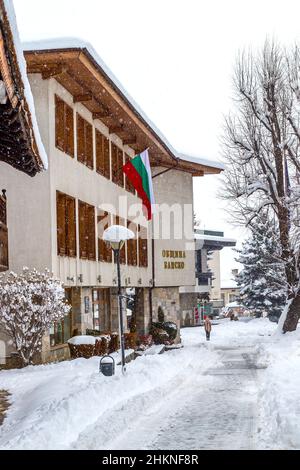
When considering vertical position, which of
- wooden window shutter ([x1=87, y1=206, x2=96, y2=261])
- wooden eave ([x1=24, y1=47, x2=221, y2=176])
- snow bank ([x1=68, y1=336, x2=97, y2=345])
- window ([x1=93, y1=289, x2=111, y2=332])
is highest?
wooden eave ([x1=24, y1=47, x2=221, y2=176])

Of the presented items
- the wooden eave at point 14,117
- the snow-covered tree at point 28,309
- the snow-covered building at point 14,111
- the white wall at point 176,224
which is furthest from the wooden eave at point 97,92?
the wooden eave at point 14,117

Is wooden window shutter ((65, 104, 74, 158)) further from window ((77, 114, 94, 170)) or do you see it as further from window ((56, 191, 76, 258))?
window ((56, 191, 76, 258))

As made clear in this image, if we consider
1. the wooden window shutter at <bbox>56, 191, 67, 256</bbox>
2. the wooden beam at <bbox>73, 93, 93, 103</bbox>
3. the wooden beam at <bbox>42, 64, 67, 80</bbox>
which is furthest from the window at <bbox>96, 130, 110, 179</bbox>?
the wooden beam at <bbox>42, 64, 67, 80</bbox>

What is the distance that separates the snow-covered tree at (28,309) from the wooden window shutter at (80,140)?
18.1 feet

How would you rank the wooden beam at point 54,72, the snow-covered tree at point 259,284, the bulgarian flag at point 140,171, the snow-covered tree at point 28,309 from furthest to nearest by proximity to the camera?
the snow-covered tree at point 259,284 < the bulgarian flag at point 140,171 < the wooden beam at point 54,72 < the snow-covered tree at point 28,309

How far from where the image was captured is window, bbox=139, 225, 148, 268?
3228 centimetres

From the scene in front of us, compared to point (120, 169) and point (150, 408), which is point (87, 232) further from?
point (150, 408)

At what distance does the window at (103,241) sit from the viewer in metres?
25.5

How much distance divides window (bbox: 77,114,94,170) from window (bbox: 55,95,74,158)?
2.58ft

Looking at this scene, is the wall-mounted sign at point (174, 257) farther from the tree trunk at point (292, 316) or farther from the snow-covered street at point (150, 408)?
the snow-covered street at point (150, 408)

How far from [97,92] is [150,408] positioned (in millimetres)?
13305

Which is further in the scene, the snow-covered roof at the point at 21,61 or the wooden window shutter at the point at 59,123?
the wooden window shutter at the point at 59,123

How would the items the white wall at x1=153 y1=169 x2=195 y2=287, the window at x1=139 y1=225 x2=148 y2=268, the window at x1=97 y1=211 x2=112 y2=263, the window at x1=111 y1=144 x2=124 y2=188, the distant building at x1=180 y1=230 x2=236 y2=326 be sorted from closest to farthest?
the window at x1=97 y1=211 x2=112 y2=263 → the window at x1=111 y1=144 x2=124 y2=188 → the window at x1=139 y1=225 x2=148 y2=268 → the white wall at x1=153 y1=169 x2=195 y2=287 → the distant building at x1=180 y1=230 x2=236 y2=326
